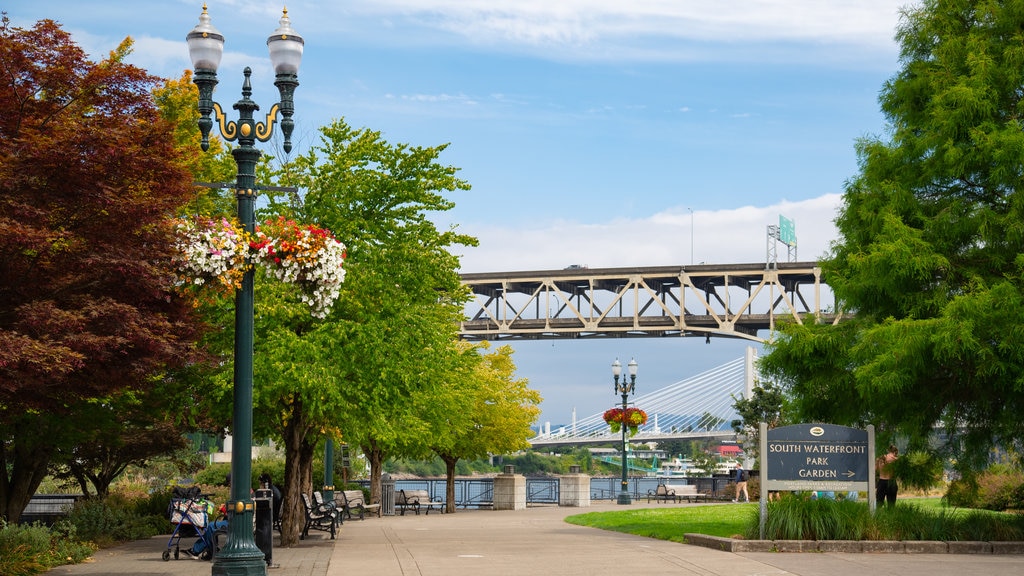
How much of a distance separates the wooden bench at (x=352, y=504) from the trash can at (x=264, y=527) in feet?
47.0

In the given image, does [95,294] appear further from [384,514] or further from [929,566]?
[384,514]

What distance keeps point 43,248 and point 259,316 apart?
6608 mm

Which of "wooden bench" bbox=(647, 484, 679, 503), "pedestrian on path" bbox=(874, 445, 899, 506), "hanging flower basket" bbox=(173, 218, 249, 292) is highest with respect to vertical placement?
"hanging flower basket" bbox=(173, 218, 249, 292)

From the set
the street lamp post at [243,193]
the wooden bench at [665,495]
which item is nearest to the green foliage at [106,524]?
the street lamp post at [243,193]

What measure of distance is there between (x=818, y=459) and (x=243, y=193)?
35.7 feet

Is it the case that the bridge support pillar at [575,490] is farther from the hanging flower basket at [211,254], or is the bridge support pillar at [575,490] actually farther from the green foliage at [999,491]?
the hanging flower basket at [211,254]

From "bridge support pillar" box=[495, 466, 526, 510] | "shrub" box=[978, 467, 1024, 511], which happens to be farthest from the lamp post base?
"bridge support pillar" box=[495, 466, 526, 510]

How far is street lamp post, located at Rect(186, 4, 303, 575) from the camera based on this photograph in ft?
44.0

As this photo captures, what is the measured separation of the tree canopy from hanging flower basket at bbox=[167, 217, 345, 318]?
30.4ft

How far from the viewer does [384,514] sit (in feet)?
130

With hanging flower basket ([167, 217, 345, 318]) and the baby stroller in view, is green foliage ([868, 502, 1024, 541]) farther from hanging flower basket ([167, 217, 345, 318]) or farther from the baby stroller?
the baby stroller

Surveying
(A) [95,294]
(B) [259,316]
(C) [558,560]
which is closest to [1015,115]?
(C) [558,560]

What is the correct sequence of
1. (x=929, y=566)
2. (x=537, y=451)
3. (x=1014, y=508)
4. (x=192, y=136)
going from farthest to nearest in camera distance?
1. (x=537, y=451)
2. (x=192, y=136)
3. (x=1014, y=508)
4. (x=929, y=566)

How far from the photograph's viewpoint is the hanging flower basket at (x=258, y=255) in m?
13.9
